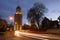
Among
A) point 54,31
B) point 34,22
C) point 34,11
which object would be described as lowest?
point 54,31

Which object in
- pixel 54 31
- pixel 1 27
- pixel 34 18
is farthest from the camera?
pixel 34 18

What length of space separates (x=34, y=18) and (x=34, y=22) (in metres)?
2.47

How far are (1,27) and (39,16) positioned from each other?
5078 cm

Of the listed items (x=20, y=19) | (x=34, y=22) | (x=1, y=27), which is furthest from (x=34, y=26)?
(x=1, y=27)

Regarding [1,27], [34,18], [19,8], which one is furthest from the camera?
[19,8]

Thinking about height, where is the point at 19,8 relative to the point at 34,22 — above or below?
above

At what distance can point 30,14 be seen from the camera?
99062mm

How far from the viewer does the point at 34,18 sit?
97.1 m

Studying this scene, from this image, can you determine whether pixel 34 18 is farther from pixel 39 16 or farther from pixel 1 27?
pixel 1 27

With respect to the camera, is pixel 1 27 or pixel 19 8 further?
pixel 19 8

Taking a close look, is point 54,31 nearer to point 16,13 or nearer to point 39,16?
point 39,16

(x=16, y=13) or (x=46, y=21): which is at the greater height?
(x=16, y=13)

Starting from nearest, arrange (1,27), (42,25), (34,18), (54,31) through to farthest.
Answer: (1,27) < (54,31) < (34,18) < (42,25)

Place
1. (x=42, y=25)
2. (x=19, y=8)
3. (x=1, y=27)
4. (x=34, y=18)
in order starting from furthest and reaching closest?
(x=19, y=8) < (x=42, y=25) < (x=34, y=18) < (x=1, y=27)
